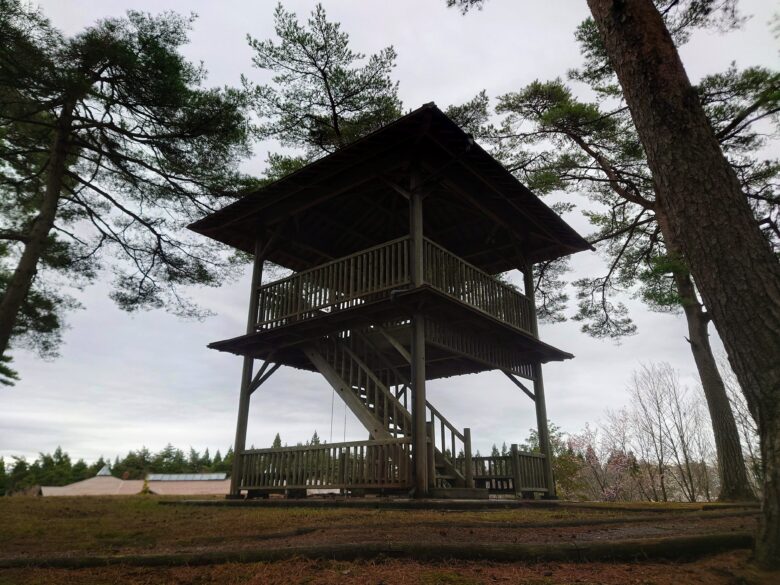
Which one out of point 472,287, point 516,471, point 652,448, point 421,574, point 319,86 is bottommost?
point 421,574

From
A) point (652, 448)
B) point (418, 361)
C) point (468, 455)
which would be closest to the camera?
point (418, 361)

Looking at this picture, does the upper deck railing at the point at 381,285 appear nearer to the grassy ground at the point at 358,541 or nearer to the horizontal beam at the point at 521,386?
the horizontal beam at the point at 521,386

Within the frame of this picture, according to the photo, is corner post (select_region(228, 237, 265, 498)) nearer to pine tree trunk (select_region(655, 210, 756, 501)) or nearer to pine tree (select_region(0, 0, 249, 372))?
pine tree (select_region(0, 0, 249, 372))

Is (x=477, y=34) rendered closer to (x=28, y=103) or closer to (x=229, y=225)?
(x=229, y=225)

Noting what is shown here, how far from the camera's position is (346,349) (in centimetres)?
1082

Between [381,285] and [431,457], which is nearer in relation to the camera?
[431,457]

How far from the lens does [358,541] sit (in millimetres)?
3729

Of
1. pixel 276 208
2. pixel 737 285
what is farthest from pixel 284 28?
pixel 737 285

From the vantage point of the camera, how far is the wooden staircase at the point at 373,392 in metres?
9.48

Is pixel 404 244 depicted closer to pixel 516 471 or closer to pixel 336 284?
pixel 336 284

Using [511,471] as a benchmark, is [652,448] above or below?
above

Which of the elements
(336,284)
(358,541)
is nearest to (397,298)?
(336,284)

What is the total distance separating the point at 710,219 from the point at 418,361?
5.62 metres

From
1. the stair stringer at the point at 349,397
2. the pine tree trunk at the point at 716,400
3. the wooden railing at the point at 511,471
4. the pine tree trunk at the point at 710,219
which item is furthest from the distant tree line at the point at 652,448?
the pine tree trunk at the point at 710,219
